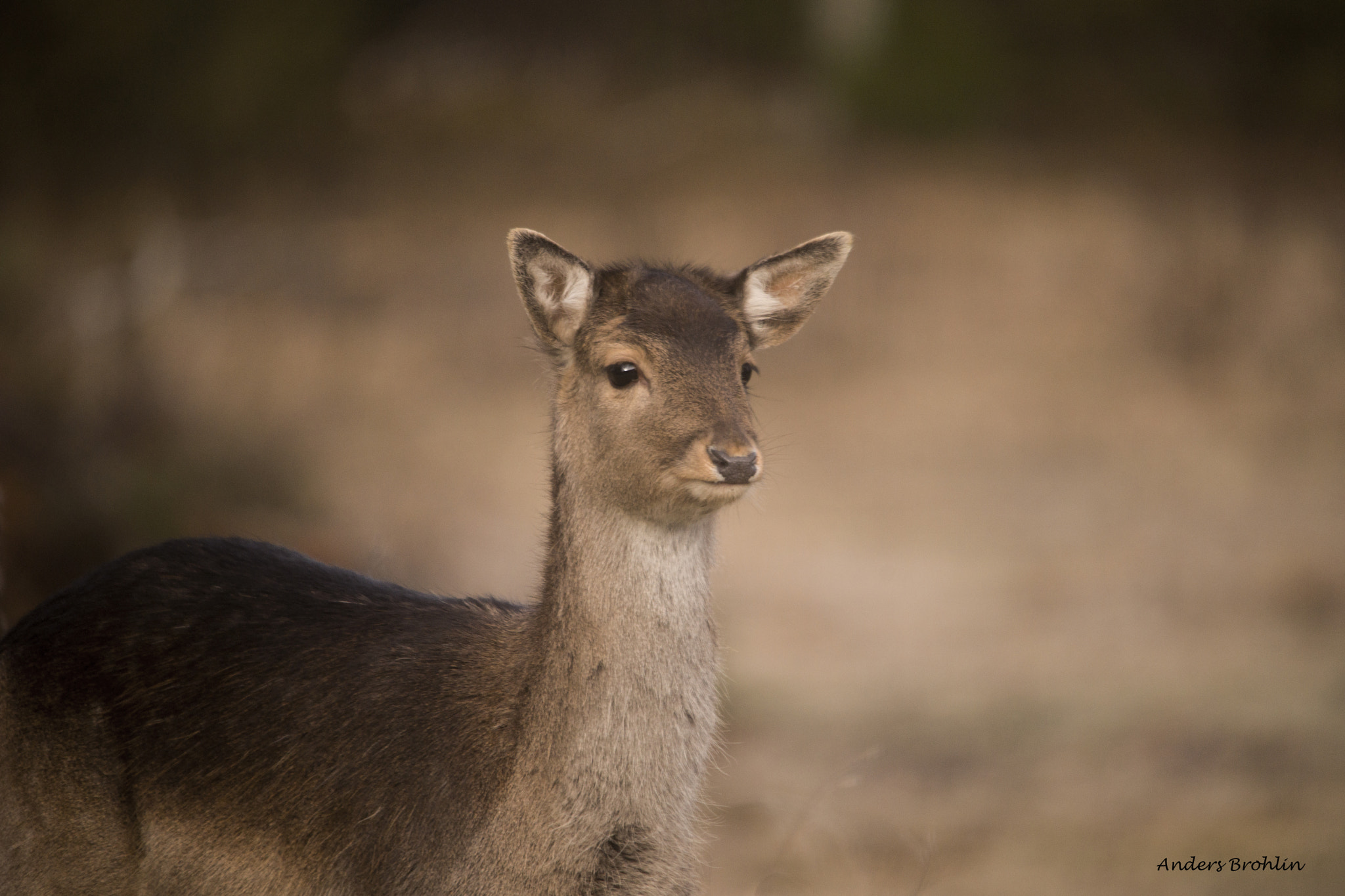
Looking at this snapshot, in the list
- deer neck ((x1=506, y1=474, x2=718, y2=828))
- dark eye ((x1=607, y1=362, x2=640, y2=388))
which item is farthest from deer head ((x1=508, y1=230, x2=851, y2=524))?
deer neck ((x1=506, y1=474, x2=718, y2=828))

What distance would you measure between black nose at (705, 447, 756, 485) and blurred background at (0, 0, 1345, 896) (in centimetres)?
499

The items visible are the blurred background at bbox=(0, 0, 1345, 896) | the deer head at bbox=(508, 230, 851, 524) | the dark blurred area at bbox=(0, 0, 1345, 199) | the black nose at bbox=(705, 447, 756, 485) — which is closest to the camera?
the black nose at bbox=(705, 447, 756, 485)

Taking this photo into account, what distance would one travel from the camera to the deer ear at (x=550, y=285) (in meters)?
3.86

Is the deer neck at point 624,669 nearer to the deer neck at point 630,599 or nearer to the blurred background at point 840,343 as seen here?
the deer neck at point 630,599

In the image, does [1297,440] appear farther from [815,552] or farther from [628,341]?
[628,341]

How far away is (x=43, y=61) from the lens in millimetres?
12430

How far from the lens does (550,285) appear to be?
13.0 ft

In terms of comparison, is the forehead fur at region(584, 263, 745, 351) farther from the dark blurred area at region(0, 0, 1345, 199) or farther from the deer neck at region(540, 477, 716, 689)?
the dark blurred area at region(0, 0, 1345, 199)

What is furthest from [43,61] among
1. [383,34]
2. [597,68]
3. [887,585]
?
[887,585]

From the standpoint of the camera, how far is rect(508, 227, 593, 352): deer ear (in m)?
3.86

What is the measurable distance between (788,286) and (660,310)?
63 centimetres

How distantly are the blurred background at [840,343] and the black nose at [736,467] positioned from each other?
4.99m

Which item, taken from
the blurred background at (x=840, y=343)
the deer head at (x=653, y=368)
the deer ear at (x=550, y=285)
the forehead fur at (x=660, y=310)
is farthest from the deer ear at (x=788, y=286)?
the blurred background at (x=840, y=343)

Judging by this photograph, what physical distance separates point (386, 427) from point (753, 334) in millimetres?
10488
